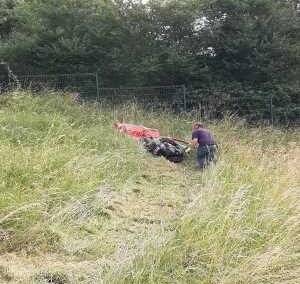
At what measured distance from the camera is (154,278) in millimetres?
3553

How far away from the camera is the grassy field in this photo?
3.64m

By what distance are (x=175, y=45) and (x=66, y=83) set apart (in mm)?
3589

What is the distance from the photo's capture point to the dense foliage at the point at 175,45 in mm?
14547

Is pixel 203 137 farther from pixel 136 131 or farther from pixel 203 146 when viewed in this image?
pixel 136 131

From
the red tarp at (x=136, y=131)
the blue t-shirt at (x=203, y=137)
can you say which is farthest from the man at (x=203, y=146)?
the red tarp at (x=136, y=131)

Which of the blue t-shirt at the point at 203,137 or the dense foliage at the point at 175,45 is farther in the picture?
the dense foliage at the point at 175,45

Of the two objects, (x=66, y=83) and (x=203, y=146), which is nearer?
(x=203, y=146)

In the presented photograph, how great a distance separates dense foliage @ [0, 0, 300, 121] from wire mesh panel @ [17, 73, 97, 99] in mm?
629

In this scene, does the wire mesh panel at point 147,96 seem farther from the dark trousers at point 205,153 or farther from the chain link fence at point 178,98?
the dark trousers at point 205,153

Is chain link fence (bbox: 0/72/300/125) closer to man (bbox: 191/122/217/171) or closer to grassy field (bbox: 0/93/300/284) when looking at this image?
man (bbox: 191/122/217/171)

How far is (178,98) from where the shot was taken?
14.3 metres

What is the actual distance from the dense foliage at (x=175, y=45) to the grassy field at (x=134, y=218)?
710 centimetres

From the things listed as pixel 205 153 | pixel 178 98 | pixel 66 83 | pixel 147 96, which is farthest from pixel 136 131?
pixel 66 83

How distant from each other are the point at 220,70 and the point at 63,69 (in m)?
5.03
